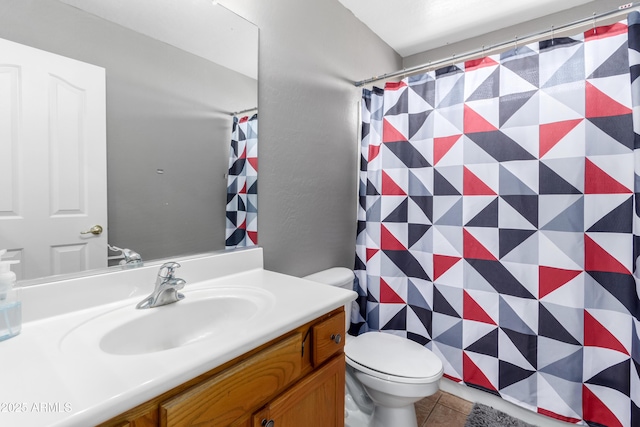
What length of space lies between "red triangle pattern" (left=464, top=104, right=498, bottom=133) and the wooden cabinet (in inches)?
47.2

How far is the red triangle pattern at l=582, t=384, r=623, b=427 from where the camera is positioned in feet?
4.40

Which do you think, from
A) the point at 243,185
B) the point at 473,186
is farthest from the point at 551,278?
the point at 243,185

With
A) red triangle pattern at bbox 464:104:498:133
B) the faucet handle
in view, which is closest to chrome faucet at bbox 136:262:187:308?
the faucet handle

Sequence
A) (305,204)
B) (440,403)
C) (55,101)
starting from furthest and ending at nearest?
(440,403)
(305,204)
(55,101)

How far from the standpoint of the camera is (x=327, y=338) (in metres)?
0.96

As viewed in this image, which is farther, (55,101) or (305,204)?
(305,204)

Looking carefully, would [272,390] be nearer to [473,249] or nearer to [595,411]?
[473,249]

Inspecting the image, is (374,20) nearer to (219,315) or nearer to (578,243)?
(578,243)

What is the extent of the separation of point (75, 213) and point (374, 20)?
194cm

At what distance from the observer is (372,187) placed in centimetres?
192

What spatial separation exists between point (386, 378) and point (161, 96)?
1.38 metres

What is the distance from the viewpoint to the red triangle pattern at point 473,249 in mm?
1586

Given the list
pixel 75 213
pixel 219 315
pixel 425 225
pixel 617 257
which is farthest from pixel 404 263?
pixel 75 213

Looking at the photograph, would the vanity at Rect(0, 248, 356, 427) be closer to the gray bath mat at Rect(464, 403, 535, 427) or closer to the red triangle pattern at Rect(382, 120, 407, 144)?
the gray bath mat at Rect(464, 403, 535, 427)
